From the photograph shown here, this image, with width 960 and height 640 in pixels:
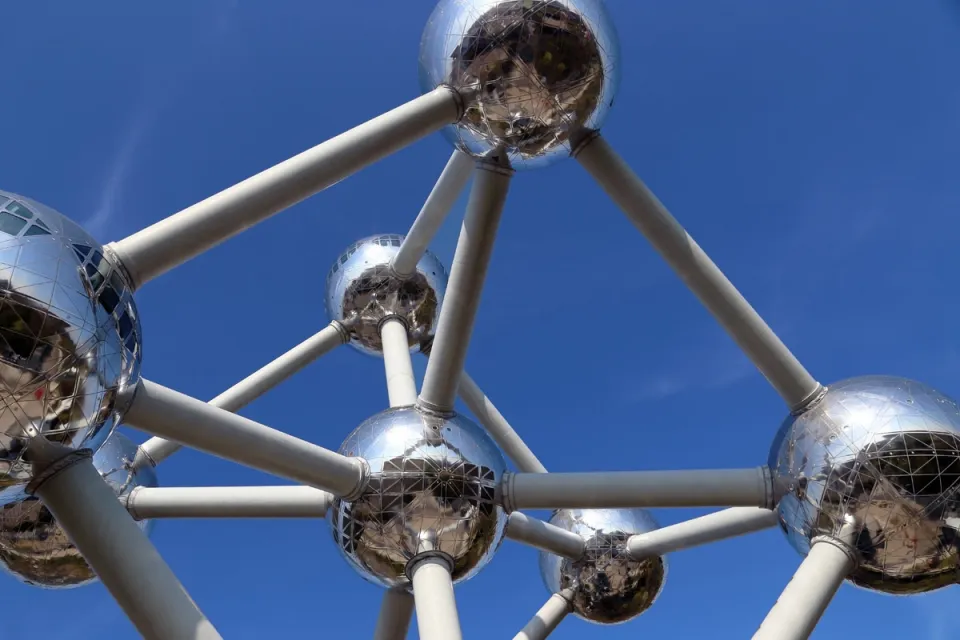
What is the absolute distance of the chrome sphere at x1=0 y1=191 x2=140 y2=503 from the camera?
3.41m

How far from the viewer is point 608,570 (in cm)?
890

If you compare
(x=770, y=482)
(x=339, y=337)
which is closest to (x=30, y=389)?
(x=770, y=482)

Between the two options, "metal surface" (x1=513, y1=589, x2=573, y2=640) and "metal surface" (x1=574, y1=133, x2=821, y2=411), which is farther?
"metal surface" (x1=513, y1=589, x2=573, y2=640)

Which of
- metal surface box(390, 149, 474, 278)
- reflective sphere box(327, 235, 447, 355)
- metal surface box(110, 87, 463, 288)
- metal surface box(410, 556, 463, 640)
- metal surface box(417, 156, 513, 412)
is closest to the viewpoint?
metal surface box(110, 87, 463, 288)

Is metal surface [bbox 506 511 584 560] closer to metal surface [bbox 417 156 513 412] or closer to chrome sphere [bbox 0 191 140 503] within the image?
metal surface [bbox 417 156 513 412]

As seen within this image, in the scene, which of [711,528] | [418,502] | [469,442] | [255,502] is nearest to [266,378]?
[255,502]

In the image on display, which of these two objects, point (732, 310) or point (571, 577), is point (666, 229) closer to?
point (732, 310)

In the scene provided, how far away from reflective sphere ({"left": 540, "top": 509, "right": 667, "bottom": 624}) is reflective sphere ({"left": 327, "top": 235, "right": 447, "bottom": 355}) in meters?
2.65

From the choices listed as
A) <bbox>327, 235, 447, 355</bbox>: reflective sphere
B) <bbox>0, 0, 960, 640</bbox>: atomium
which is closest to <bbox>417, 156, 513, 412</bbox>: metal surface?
<bbox>0, 0, 960, 640</bbox>: atomium

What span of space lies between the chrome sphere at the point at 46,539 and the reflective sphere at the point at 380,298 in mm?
2914

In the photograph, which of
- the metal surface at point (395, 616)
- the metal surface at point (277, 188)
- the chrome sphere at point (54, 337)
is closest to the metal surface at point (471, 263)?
the metal surface at point (277, 188)

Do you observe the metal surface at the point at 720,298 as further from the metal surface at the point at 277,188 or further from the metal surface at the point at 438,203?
the metal surface at the point at 438,203

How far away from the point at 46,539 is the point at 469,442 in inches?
146

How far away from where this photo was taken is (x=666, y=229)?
230 inches
